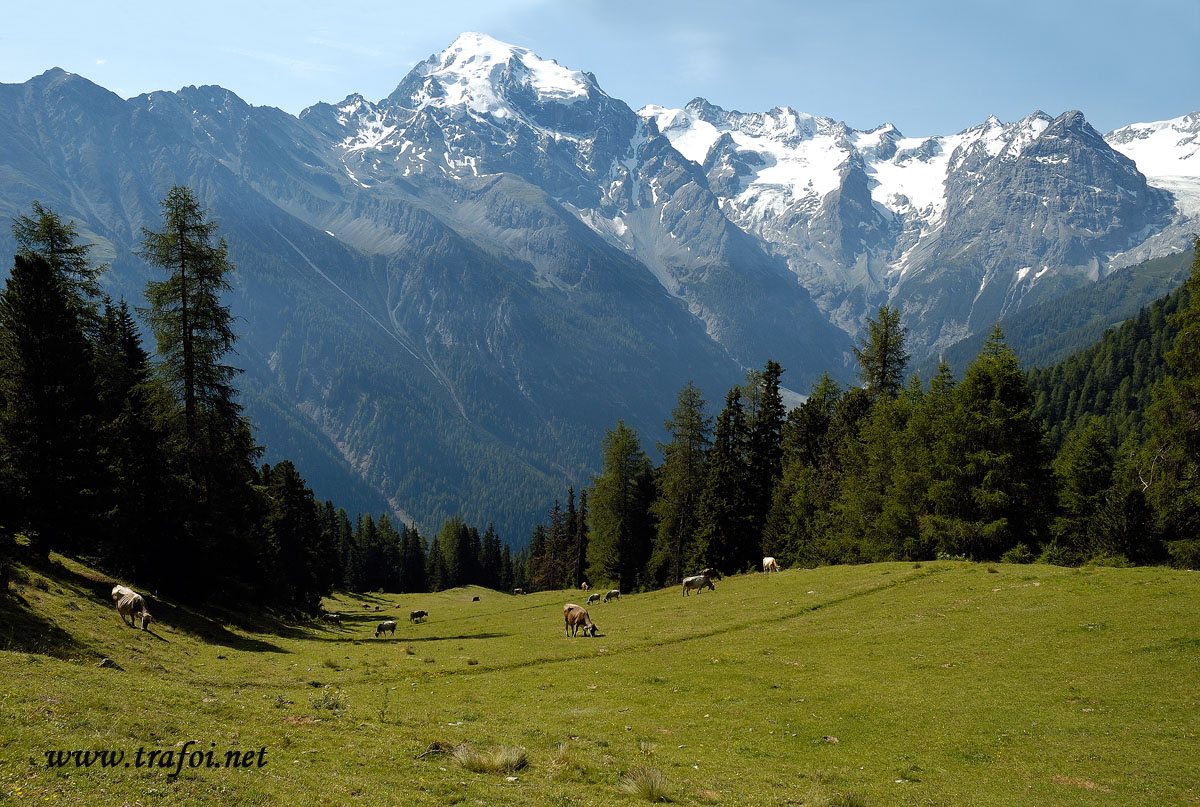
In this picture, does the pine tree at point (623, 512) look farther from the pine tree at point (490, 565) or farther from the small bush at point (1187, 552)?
the pine tree at point (490, 565)

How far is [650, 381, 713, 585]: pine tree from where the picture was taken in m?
68.4

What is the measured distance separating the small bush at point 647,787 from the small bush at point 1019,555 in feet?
128

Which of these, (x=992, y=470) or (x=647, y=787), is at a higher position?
(x=992, y=470)

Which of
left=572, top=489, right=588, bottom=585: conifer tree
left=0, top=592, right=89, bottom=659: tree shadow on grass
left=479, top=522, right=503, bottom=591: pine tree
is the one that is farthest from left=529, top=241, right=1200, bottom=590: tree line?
left=479, top=522, right=503, bottom=591: pine tree

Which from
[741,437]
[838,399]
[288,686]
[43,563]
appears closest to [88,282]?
[43,563]

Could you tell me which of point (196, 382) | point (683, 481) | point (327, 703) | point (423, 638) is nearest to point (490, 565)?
point (683, 481)

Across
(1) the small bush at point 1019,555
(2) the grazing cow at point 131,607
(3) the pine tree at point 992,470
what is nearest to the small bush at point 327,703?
(2) the grazing cow at point 131,607

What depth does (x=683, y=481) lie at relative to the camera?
69312 millimetres

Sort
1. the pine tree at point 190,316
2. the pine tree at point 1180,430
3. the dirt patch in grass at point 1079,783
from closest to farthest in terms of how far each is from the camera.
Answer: the dirt patch in grass at point 1079,783
the pine tree at point 1180,430
the pine tree at point 190,316

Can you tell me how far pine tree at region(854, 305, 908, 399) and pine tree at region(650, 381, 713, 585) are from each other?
16.2m

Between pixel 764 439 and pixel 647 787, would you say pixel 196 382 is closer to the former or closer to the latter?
pixel 647 787

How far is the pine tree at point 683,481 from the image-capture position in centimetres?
6844

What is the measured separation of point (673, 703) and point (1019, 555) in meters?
32.4

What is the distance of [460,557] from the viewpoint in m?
159
